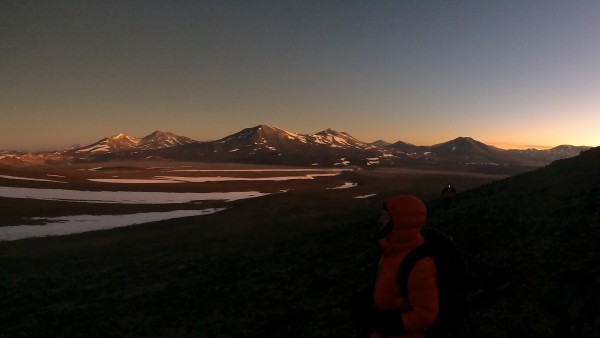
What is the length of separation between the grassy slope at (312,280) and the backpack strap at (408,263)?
5.84 m

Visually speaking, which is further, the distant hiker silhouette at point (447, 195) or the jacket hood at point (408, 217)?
the distant hiker silhouette at point (447, 195)

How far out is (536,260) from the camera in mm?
10547

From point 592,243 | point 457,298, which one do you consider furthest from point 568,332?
point 457,298

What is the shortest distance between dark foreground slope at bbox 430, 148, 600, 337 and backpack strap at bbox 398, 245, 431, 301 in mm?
2363

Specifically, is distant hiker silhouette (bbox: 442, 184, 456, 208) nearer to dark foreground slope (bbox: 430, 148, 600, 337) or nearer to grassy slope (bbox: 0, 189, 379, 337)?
dark foreground slope (bbox: 430, 148, 600, 337)

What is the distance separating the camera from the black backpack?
12.0 feet

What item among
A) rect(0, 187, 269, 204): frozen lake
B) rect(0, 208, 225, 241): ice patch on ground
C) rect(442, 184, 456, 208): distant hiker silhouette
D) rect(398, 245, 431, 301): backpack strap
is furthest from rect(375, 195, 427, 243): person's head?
rect(0, 187, 269, 204): frozen lake

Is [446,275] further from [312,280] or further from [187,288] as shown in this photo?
[187,288]

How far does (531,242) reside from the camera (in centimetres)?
1178

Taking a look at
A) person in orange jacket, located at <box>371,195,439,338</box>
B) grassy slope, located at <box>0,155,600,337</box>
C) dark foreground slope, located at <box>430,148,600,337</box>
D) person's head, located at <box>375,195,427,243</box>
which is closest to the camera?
person in orange jacket, located at <box>371,195,439,338</box>

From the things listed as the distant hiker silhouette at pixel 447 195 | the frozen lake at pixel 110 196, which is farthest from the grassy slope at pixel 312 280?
the frozen lake at pixel 110 196

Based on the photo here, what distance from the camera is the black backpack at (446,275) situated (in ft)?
12.0

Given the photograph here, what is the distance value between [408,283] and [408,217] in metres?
0.63

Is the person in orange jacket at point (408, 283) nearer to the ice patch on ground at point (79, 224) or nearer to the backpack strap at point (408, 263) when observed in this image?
the backpack strap at point (408, 263)
